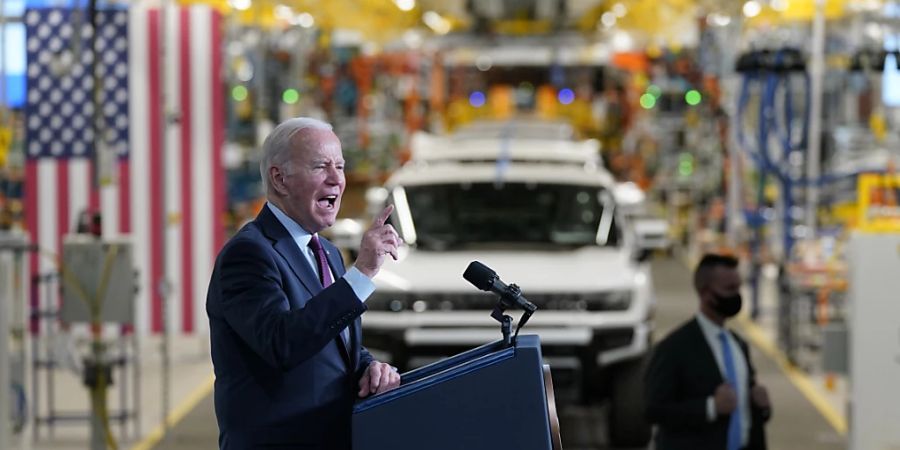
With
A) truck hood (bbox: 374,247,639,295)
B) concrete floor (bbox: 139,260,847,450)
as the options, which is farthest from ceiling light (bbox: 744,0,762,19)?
truck hood (bbox: 374,247,639,295)

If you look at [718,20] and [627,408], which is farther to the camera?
[718,20]

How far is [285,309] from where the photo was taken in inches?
130

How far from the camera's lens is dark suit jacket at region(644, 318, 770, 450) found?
5414mm

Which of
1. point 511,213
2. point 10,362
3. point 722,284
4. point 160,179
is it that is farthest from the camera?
point 160,179

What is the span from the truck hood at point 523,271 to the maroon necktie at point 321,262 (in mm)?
5471

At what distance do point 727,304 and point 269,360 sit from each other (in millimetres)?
2481

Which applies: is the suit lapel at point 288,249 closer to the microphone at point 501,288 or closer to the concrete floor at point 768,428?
the microphone at point 501,288

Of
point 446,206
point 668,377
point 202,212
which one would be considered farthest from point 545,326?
point 202,212

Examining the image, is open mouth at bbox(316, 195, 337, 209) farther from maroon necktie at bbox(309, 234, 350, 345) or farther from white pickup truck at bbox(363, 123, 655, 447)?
white pickup truck at bbox(363, 123, 655, 447)

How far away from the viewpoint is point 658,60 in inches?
1486

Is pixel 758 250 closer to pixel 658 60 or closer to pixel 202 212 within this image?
pixel 202 212

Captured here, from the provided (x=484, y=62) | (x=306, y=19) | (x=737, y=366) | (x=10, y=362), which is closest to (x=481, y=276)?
(x=737, y=366)

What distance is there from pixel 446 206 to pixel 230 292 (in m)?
7.43

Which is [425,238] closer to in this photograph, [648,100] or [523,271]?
[523,271]
